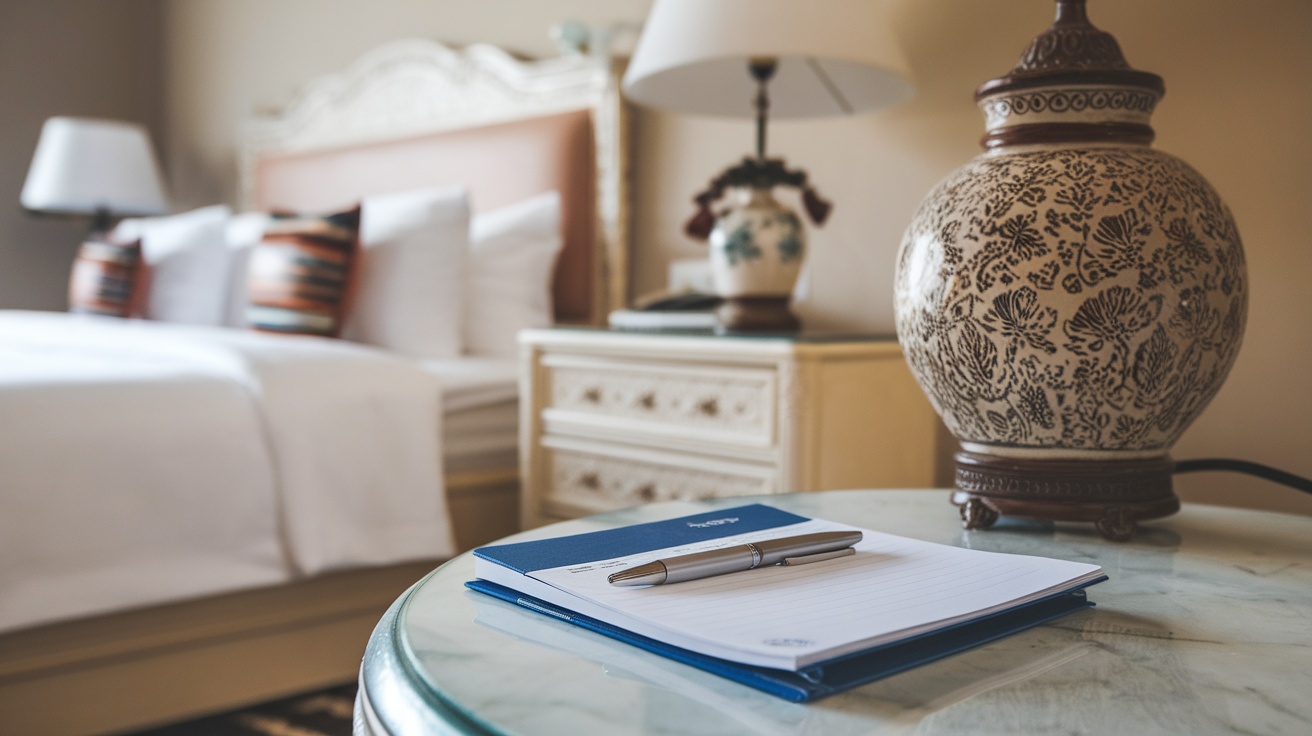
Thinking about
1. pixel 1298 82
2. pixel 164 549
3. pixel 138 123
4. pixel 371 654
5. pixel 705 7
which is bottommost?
pixel 164 549

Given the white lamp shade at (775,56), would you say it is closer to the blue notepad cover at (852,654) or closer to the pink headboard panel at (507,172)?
the pink headboard panel at (507,172)

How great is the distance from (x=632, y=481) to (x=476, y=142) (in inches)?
56.7

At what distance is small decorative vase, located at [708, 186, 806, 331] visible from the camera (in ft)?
5.85

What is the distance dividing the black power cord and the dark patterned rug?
1549 mm

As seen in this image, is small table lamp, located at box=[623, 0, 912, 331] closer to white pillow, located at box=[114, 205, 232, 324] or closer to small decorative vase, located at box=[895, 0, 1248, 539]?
small decorative vase, located at box=[895, 0, 1248, 539]

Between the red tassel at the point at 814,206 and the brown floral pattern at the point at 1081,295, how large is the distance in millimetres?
1214

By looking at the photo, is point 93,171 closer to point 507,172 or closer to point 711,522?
point 507,172

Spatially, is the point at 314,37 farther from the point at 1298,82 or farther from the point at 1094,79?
the point at 1094,79

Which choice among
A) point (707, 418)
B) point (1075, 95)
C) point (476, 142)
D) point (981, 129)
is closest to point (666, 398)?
point (707, 418)

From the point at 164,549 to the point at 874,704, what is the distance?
5.35ft

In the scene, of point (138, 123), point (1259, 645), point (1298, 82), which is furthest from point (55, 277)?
point (1259, 645)

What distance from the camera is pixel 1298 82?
141 centimetres

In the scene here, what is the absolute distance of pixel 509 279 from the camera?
8.34ft

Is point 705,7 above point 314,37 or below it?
below
